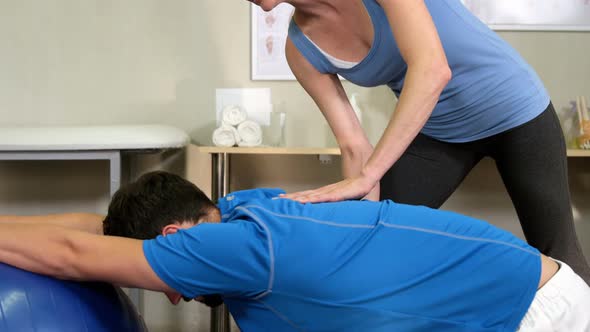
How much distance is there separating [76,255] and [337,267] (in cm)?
38

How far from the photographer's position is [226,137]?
7.18ft

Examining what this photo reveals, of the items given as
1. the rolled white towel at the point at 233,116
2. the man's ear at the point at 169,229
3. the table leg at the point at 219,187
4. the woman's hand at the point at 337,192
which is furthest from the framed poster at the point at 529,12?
the man's ear at the point at 169,229

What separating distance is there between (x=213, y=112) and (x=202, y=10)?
40cm

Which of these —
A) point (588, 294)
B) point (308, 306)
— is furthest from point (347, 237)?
point (588, 294)

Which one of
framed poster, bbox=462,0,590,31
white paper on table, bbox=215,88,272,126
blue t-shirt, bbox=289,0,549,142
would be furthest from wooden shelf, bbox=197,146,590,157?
blue t-shirt, bbox=289,0,549,142

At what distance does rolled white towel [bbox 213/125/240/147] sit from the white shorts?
4.51 feet

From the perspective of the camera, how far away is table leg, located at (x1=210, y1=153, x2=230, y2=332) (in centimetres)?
223

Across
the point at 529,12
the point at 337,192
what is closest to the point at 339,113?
the point at 337,192

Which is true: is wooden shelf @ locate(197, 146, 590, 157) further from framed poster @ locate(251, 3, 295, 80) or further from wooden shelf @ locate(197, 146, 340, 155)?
framed poster @ locate(251, 3, 295, 80)

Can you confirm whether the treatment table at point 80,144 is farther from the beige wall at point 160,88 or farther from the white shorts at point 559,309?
the white shorts at point 559,309

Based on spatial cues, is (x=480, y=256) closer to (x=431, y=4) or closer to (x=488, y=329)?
(x=488, y=329)

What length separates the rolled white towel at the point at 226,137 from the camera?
2180 millimetres

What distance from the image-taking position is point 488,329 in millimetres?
948

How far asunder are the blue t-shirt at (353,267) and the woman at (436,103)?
8.4 inches
